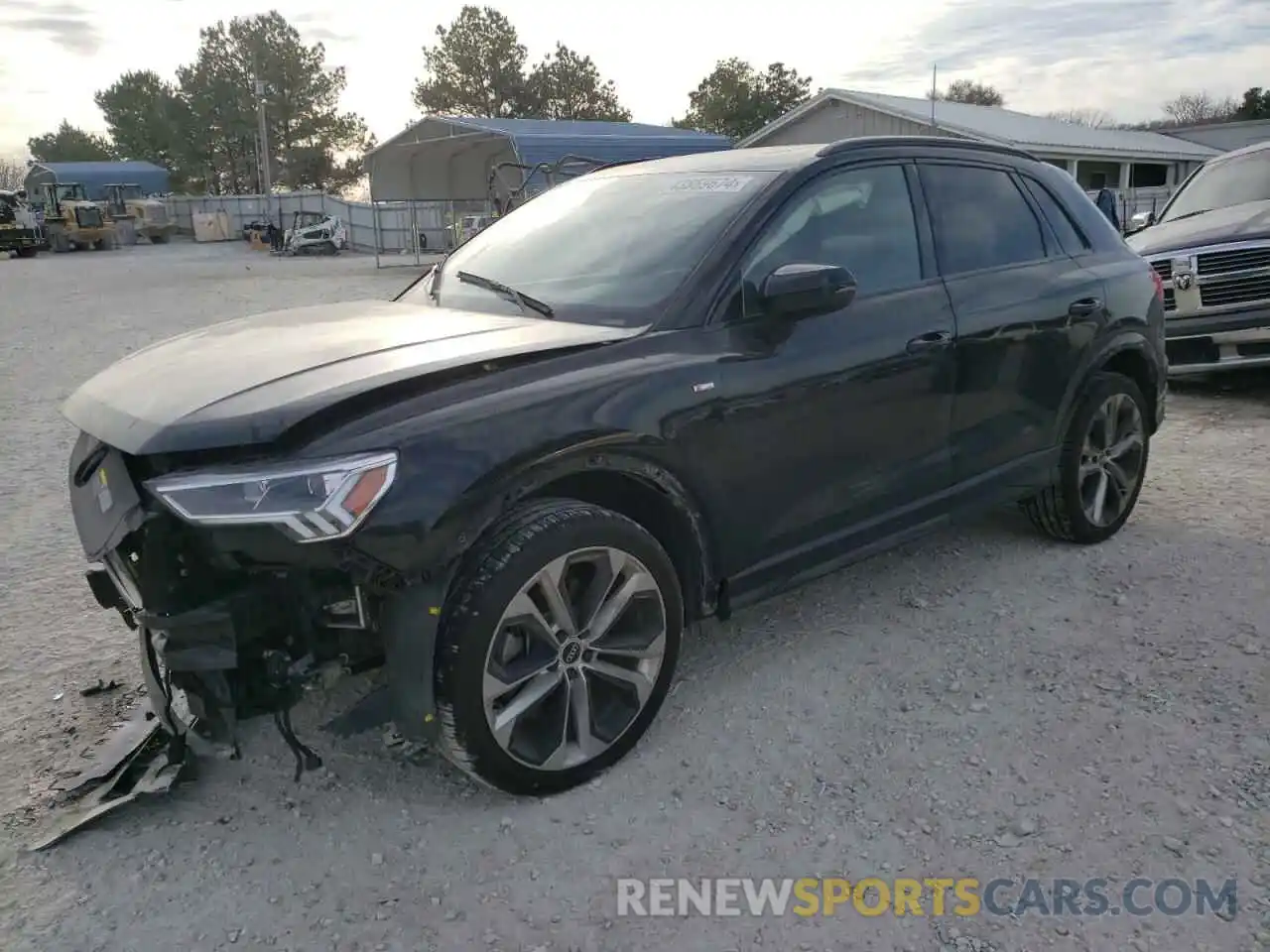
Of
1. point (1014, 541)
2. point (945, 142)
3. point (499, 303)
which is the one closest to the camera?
point (499, 303)

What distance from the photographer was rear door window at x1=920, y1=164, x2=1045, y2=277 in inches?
153

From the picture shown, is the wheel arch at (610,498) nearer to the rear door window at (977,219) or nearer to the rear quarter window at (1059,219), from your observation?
the rear door window at (977,219)

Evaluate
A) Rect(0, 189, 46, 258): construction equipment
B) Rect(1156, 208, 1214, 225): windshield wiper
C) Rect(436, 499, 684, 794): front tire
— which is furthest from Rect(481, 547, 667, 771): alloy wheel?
Rect(0, 189, 46, 258): construction equipment

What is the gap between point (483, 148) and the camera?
3331 cm

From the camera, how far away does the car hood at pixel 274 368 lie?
7.99 feet

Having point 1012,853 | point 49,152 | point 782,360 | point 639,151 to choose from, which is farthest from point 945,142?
point 49,152

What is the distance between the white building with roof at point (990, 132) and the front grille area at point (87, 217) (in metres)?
28.2

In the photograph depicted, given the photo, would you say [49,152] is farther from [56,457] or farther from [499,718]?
[499,718]

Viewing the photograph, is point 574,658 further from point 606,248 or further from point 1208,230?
point 1208,230

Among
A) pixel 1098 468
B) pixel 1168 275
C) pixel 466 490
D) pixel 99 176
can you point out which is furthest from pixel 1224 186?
pixel 99 176

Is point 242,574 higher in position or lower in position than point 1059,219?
lower

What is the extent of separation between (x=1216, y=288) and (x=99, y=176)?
5839cm

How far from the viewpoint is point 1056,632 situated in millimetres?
3789

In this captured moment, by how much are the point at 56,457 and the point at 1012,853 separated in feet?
20.9
